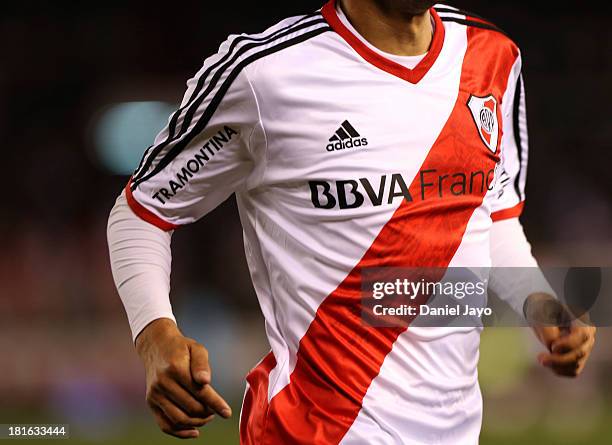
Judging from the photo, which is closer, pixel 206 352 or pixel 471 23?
pixel 206 352

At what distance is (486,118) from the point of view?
8.33 feet

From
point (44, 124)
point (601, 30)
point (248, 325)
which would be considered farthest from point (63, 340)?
point (601, 30)

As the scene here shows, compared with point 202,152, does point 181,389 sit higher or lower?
lower

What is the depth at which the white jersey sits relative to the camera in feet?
7.61

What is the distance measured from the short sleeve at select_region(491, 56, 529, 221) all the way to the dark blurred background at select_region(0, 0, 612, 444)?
18.0 feet

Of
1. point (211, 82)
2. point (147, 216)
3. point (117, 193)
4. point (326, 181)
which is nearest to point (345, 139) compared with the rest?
point (326, 181)

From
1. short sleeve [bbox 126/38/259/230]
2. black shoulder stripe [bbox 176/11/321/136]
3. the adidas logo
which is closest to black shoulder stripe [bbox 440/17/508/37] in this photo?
black shoulder stripe [bbox 176/11/321/136]

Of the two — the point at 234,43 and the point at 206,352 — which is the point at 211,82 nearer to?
the point at 234,43

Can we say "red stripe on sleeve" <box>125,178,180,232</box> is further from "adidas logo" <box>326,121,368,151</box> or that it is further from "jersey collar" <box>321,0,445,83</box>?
"jersey collar" <box>321,0,445,83</box>

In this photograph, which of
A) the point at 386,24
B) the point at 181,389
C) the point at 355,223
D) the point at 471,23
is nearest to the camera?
the point at 181,389

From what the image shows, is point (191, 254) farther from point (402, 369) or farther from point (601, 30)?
point (402, 369)

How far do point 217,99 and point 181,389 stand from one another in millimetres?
710

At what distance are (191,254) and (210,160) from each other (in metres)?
9.03

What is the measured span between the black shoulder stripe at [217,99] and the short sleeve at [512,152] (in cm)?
59
